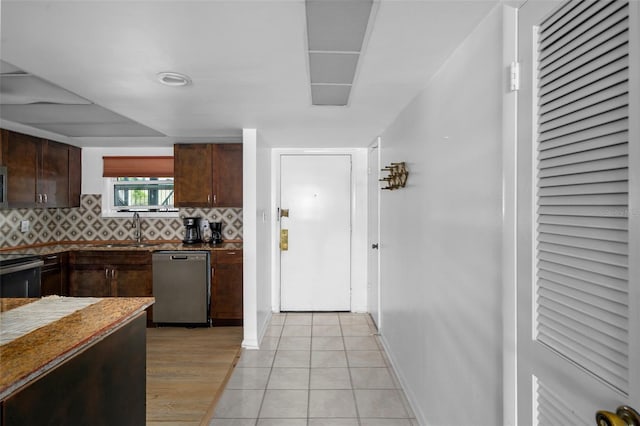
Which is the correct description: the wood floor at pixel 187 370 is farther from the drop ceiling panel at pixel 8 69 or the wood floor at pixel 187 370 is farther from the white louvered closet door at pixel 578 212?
the drop ceiling panel at pixel 8 69

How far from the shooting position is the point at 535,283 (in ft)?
3.76

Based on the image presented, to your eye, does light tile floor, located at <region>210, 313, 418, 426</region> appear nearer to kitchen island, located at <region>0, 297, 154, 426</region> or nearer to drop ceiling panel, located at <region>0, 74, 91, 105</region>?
kitchen island, located at <region>0, 297, 154, 426</region>

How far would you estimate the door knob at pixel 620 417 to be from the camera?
78 centimetres

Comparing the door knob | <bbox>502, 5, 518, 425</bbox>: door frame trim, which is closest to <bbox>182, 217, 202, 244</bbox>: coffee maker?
<bbox>502, 5, 518, 425</bbox>: door frame trim

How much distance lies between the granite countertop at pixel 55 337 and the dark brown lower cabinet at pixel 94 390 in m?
0.04

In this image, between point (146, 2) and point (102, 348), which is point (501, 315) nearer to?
point (102, 348)

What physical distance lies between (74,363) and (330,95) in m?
2.08

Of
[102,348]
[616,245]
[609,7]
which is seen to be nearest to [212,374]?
[102,348]

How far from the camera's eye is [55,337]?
1304 mm

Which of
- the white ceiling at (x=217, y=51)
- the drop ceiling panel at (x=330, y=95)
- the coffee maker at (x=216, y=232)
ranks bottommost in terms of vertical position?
the coffee maker at (x=216, y=232)

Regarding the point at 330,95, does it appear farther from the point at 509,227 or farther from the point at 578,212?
the point at 578,212

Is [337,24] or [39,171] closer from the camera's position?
[337,24]

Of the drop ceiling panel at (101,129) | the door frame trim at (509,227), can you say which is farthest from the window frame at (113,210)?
the door frame trim at (509,227)

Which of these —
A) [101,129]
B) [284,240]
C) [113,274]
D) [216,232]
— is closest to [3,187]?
[101,129]
